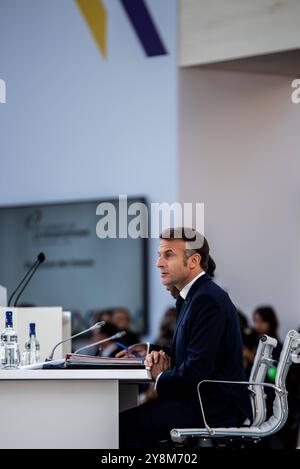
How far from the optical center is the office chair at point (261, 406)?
3670 mm

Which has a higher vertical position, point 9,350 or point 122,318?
point 9,350

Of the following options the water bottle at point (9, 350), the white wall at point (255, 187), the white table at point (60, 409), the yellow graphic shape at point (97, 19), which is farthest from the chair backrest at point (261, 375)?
the yellow graphic shape at point (97, 19)

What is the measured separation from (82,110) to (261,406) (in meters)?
5.21

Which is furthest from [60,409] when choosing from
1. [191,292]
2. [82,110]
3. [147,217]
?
[82,110]

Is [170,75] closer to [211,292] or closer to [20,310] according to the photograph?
[20,310]

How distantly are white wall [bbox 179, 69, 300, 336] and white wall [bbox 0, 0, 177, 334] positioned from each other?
492mm

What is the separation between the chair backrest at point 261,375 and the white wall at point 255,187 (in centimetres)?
431

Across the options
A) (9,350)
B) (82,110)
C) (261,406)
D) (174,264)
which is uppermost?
(82,110)

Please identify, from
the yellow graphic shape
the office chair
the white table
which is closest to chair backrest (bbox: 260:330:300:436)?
the office chair

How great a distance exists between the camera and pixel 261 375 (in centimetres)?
415

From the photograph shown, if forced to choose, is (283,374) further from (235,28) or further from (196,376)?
(235,28)

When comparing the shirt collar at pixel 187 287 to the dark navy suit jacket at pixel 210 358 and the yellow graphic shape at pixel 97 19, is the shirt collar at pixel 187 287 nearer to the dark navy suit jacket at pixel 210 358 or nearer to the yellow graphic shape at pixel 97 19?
the dark navy suit jacket at pixel 210 358

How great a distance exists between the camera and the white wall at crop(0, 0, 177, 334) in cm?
839

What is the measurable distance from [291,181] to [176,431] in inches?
208
